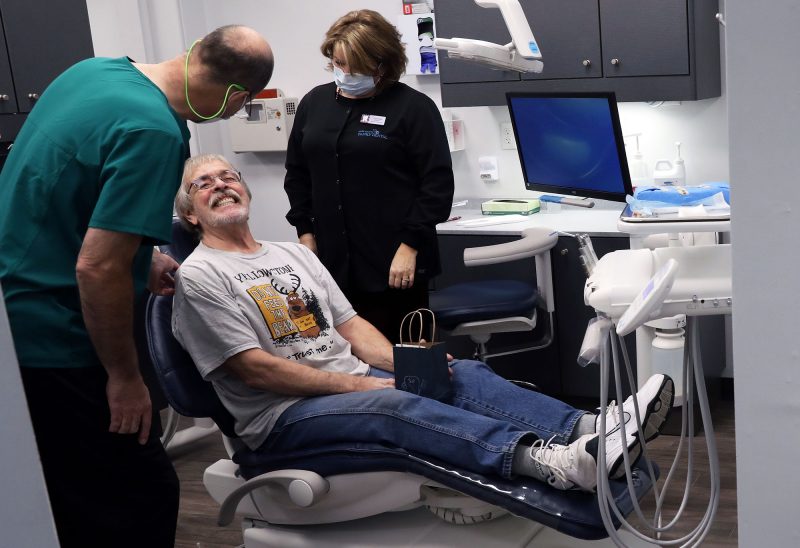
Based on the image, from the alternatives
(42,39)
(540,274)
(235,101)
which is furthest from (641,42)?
(42,39)

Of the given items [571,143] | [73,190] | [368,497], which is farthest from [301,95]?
[73,190]

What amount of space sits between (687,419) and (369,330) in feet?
3.63

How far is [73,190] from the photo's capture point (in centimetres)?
183

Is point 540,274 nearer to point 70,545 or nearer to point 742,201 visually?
point 70,545

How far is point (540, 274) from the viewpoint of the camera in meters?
3.56

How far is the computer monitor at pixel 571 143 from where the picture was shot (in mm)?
3486

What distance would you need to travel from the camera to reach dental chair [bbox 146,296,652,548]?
204 centimetres

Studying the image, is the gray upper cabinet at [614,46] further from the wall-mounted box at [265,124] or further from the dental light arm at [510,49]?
the wall-mounted box at [265,124]

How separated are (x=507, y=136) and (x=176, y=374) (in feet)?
7.64

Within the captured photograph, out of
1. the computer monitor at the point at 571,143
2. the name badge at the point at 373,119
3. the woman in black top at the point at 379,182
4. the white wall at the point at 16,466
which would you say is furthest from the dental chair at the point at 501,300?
the white wall at the point at 16,466

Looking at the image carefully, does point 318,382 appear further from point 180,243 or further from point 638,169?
point 638,169

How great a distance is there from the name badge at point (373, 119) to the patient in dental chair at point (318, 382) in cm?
63

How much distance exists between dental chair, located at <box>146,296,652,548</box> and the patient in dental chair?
0.03m

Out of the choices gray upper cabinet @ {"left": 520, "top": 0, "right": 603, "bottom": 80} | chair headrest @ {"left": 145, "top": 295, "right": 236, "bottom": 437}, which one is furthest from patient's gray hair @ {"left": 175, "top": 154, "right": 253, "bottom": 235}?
gray upper cabinet @ {"left": 520, "top": 0, "right": 603, "bottom": 80}
